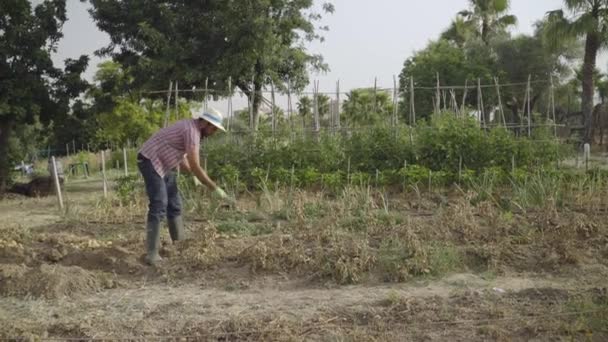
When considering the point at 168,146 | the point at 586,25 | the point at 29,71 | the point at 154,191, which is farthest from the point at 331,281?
the point at 586,25

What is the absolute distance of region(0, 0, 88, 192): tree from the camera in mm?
12852

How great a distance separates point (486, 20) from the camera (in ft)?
101

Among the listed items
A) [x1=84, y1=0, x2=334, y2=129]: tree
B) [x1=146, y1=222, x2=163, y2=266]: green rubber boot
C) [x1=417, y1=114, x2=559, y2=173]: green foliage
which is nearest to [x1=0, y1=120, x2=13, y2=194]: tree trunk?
[x1=84, y1=0, x2=334, y2=129]: tree

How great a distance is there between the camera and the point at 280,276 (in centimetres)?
470

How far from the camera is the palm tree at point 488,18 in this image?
3022 centimetres

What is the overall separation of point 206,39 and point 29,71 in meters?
4.04

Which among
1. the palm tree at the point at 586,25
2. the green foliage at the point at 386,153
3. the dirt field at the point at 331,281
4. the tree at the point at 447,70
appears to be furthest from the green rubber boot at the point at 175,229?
the tree at the point at 447,70

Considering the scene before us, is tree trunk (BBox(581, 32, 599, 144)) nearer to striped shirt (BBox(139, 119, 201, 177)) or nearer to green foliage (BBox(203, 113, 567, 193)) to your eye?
green foliage (BBox(203, 113, 567, 193))

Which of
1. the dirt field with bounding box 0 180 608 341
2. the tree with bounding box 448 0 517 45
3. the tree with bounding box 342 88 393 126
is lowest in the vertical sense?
the dirt field with bounding box 0 180 608 341

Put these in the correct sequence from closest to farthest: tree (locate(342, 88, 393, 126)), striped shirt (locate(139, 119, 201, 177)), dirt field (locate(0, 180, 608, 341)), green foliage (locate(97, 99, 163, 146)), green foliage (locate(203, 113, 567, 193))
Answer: dirt field (locate(0, 180, 608, 341)) < striped shirt (locate(139, 119, 201, 177)) < green foliage (locate(203, 113, 567, 193)) < tree (locate(342, 88, 393, 126)) < green foliage (locate(97, 99, 163, 146))

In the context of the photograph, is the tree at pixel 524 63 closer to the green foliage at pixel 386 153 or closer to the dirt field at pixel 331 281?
the green foliage at pixel 386 153

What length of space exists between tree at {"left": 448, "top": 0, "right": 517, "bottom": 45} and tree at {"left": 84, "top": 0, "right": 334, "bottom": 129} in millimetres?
16751

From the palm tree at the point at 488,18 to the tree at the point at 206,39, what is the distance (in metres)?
17.0

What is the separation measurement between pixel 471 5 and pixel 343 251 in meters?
29.2
